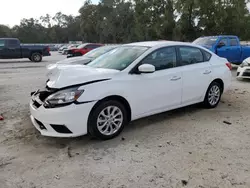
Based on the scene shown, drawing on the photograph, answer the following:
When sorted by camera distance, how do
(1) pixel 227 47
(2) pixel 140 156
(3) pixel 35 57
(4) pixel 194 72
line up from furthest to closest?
(3) pixel 35 57
(1) pixel 227 47
(4) pixel 194 72
(2) pixel 140 156

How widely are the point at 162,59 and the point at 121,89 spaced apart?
1.19 meters

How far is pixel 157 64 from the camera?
465 cm

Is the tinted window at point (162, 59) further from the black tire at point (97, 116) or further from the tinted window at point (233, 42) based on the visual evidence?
the tinted window at point (233, 42)

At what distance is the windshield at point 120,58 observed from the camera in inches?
176

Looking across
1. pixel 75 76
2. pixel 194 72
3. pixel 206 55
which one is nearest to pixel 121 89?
pixel 75 76

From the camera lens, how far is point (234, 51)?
12.5 m

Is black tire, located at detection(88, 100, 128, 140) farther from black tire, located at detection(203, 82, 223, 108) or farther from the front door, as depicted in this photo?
black tire, located at detection(203, 82, 223, 108)

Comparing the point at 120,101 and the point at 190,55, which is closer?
the point at 120,101

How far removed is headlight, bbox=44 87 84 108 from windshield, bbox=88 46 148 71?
99cm

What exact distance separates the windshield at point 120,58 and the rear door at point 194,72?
93cm

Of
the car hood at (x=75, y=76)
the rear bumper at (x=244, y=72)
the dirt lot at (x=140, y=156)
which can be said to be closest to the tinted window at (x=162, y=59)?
the car hood at (x=75, y=76)

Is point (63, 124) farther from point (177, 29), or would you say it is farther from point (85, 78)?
point (177, 29)

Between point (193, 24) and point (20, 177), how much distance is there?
30.6 meters

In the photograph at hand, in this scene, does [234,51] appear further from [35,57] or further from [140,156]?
[35,57]
